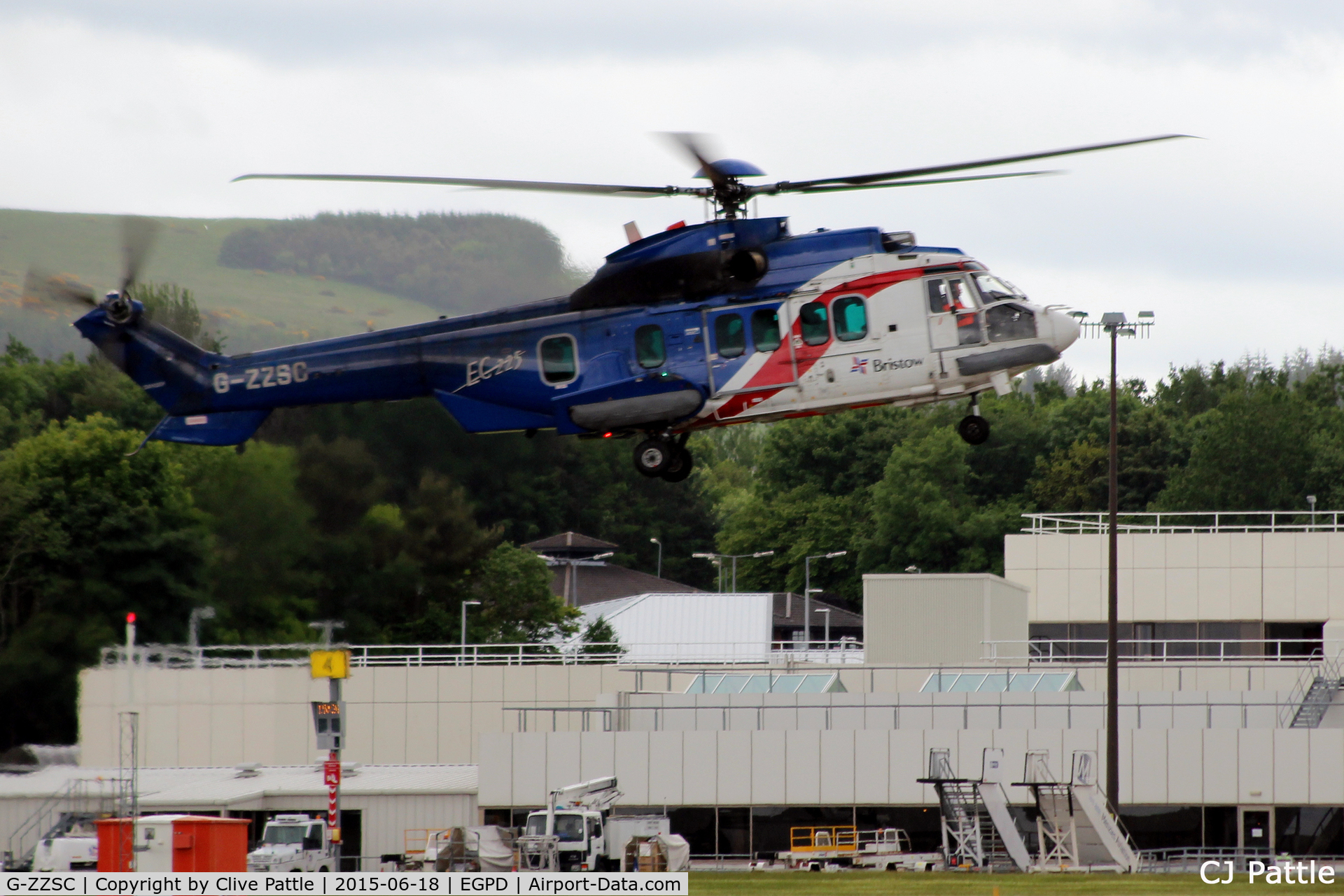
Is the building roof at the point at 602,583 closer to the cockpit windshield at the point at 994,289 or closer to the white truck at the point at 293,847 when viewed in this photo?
the white truck at the point at 293,847

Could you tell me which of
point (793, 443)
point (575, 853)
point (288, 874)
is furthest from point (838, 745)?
point (793, 443)

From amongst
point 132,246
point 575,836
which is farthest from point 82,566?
point 132,246

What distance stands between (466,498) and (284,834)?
11989 millimetres

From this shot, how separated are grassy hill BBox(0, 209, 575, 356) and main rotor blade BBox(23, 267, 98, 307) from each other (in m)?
21.3

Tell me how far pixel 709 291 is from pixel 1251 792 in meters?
24.3

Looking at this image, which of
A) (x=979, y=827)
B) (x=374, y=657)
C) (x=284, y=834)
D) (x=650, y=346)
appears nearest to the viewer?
(x=650, y=346)

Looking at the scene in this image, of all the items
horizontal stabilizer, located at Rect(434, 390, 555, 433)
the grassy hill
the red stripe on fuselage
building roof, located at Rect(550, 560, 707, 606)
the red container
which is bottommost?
the red container

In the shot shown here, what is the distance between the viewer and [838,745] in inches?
1831

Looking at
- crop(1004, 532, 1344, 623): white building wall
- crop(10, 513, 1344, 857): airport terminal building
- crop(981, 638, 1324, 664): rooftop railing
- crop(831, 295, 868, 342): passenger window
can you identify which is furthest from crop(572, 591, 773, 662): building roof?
crop(831, 295, 868, 342): passenger window

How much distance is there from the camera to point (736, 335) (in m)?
28.0

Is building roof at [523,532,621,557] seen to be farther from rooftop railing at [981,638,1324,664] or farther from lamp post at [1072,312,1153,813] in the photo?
lamp post at [1072,312,1153,813]

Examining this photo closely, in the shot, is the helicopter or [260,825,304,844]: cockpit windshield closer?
the helicopter

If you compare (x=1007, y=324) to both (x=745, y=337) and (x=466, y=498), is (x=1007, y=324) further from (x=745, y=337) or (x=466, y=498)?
(x=466, y=498)

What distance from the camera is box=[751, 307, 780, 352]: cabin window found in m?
27.9
